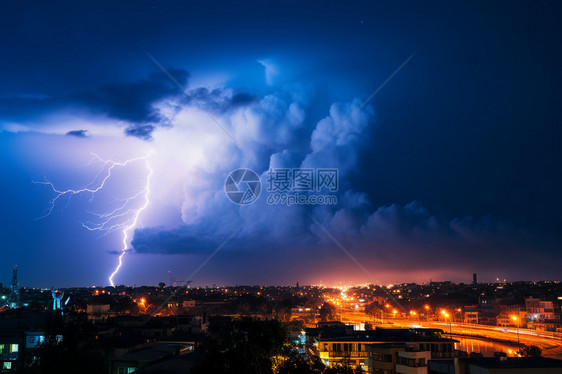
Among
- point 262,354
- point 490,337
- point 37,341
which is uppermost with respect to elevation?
point 262,354

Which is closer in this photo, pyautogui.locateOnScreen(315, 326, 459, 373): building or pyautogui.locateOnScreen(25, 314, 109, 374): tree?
pyautogui.locateOnScreen(25, 314, 109, 374): tree

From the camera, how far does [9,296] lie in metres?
137

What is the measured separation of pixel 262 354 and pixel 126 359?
1330 centimetres

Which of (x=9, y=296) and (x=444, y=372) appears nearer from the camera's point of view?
(x=444, y=372)

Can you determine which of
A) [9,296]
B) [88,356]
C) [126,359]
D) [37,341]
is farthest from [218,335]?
[9,296]

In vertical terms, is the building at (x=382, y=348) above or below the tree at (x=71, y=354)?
below

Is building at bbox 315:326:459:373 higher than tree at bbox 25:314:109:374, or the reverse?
tree at bbox 25:314:109:374

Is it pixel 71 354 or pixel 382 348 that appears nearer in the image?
pixel 71 354

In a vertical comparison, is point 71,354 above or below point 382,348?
above

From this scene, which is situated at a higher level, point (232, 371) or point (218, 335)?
point (218, 335)

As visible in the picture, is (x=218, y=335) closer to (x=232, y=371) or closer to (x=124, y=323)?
(x=232, y=371)

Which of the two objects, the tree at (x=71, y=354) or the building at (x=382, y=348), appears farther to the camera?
the building at (x=382, y=348)

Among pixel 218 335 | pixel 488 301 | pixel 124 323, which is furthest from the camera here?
pixel 488 301

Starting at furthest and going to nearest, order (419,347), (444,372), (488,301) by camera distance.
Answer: (488,301) → (419,347) → (444,372)
